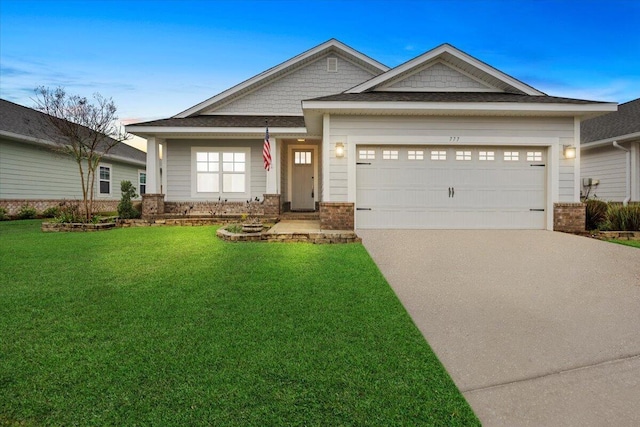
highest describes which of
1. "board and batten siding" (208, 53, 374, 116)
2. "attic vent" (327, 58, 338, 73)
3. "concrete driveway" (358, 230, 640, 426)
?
"attic vent" (327, 58, 338, 73)

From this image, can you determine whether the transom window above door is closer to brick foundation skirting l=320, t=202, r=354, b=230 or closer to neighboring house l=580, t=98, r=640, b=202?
brick foundation skirting l=320, t=202, r=354, b=230

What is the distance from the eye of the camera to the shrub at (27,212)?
583 inches

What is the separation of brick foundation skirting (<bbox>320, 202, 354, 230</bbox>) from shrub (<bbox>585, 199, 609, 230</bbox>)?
6987mm

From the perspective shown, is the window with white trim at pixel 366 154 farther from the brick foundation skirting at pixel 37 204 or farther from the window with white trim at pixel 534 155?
the brick foundation skirting at pixel 37 204

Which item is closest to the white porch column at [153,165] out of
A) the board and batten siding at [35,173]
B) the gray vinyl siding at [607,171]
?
the board and batten siding at [35,173]

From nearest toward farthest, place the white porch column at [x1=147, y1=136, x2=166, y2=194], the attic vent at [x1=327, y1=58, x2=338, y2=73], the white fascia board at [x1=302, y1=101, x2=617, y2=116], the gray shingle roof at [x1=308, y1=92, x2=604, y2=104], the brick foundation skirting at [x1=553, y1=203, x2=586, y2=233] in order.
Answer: the white fascia board at [x1=302, y1=101, x2=617, y2=116], the gray shingle roof at [x1=308, y1=92, x2=604, y2=104], the brick foundation skirting at [x1=553, y1=203, x2=586, y2=233], the white porch column at [x1=147, y1=136, x2=166, y2=194], the attic vent at [x1=327, y1=58, x2=338, y2=73]

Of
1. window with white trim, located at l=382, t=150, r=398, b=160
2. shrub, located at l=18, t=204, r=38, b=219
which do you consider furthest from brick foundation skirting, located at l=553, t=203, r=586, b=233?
shrub, located at l=18, t=204, r=38, b=219

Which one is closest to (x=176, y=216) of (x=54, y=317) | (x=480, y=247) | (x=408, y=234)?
(x=408, y=234)

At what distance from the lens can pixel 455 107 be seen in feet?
28.8

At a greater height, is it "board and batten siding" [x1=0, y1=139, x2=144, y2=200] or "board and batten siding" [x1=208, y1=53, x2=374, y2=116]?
"board and batten siding" [x1=208, y1=53, x2=374, y2=116]

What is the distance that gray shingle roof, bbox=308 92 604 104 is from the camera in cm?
890

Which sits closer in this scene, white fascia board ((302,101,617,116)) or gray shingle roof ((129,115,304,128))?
white fascia board ((302,101,617,116))

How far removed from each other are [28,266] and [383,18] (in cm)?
1498

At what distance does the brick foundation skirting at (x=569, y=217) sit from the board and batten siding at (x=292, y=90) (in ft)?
30.5
